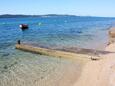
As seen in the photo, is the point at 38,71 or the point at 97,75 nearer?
the point at 97,75

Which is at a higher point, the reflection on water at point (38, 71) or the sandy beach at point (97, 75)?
the sandy beach at point (97, 75)

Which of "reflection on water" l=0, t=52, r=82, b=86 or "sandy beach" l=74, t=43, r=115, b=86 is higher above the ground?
"sandy beach" l=74, t=43, r=115, b=86

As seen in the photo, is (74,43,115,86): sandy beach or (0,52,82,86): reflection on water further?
(0,52,82,86): reflection on water

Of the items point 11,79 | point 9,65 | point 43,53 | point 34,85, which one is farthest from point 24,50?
point 34,85

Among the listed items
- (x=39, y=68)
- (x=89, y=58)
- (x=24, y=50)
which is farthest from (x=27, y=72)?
(x=24, y=50)

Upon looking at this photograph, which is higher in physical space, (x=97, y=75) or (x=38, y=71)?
(x=97, y=75)

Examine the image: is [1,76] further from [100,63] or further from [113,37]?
[113,37]

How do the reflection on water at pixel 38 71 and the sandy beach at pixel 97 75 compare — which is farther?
the reflection on water at pixel 38 71

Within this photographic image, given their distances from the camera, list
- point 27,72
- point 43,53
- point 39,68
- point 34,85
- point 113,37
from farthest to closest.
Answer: point 113,37 → point 43,53 → point 39,68 → point 27,72 → point 34,85

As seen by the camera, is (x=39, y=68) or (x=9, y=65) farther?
(x=9, y=65)

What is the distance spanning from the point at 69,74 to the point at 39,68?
2.66 meters

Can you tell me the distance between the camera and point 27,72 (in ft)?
46.3

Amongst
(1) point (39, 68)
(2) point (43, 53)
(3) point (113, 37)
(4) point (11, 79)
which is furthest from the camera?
(3) point (113, 37)

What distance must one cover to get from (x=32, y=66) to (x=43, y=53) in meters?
3.82
